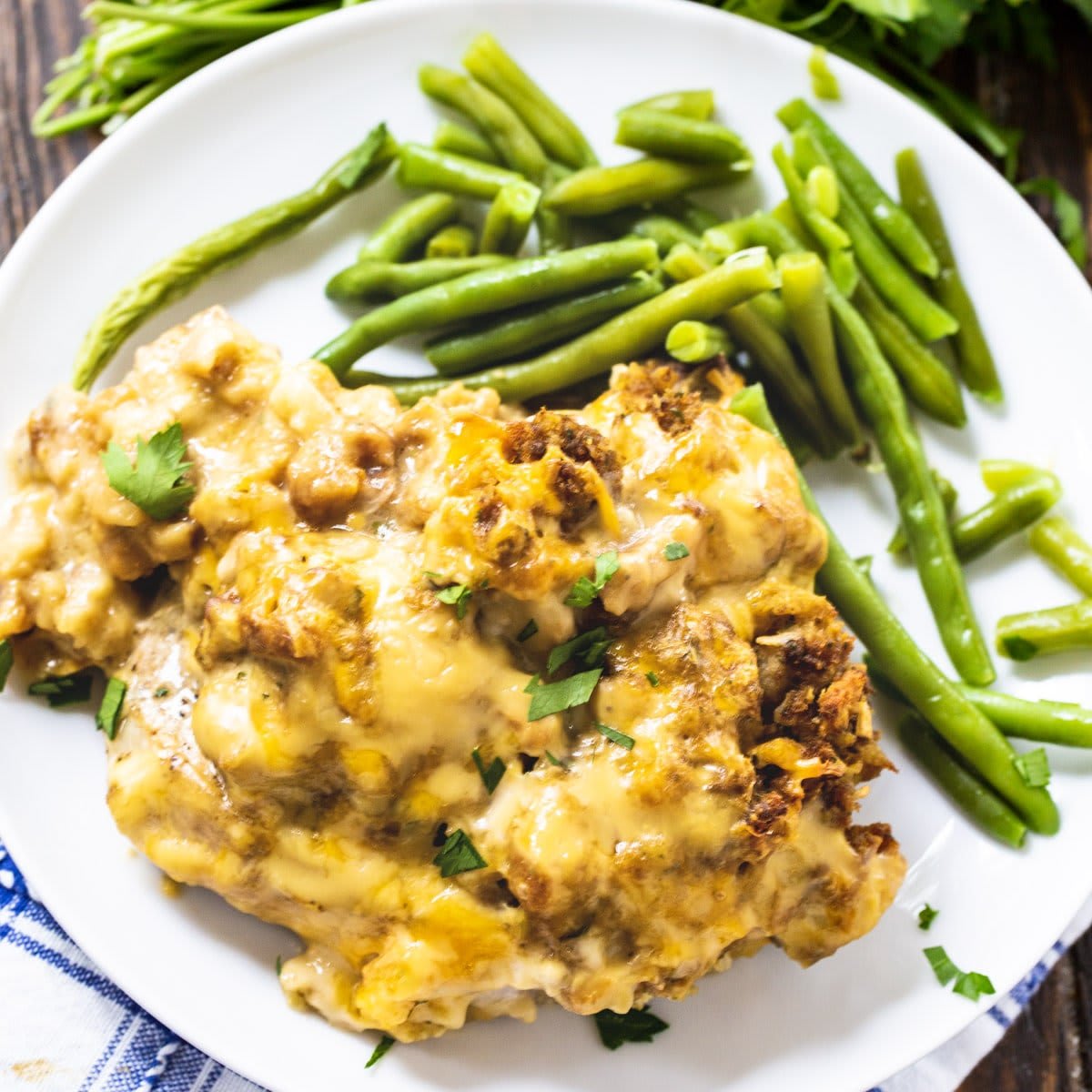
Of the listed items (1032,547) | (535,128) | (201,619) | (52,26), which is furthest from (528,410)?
(52,26)

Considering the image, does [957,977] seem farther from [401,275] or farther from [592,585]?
[401,275]

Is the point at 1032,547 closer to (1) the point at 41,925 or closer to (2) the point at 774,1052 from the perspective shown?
(2) the point at 774,1052

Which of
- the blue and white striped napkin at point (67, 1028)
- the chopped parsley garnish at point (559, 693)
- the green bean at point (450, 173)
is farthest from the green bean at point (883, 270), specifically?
the blue and white striped napkin at point (67, 1028)

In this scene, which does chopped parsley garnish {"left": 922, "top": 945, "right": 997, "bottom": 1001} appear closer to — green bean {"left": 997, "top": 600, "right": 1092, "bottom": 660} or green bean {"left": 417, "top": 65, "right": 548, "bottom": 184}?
green bean {"left": 997, "top": 600, "right": 1092, "bottom": 660}

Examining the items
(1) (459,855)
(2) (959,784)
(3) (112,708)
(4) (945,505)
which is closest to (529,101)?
(4) (945,505)

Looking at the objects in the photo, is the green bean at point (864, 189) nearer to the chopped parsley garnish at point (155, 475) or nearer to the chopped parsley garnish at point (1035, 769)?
the chopped parsley garnish at point (1035, 769)
